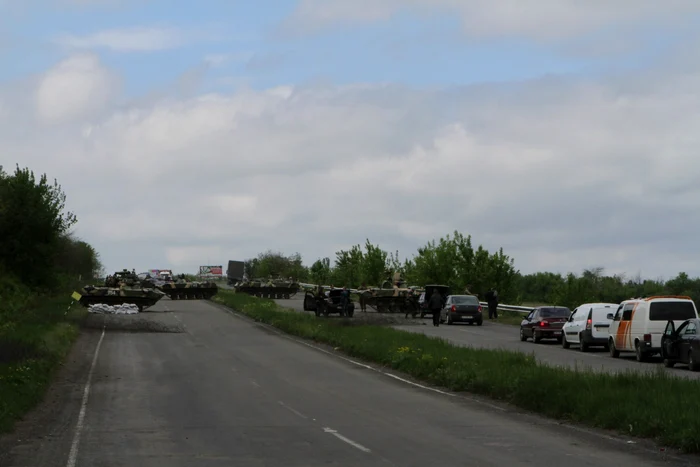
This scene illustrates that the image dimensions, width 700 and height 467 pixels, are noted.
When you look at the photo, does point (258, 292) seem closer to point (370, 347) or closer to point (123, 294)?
point (123, 294)

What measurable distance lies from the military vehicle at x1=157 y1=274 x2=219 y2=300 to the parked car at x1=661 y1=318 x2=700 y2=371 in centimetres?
5723

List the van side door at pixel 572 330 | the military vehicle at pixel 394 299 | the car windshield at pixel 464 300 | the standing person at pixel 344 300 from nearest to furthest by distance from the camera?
1. the van side door at pixel 572 330
2. the car windshield at pixel 464 300
3. the standing person at pixel 344 300
4. the military vehicle at pixel 394 299

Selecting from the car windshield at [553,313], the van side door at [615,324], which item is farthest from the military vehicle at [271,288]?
the van side door at [615,324]

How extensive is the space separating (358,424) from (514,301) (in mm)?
71039

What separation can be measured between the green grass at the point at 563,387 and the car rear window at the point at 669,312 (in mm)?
6731

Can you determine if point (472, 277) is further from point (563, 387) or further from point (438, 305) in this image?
point (563, 387)

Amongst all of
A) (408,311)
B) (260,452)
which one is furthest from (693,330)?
(408,311)

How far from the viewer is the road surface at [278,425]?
44.1 ft

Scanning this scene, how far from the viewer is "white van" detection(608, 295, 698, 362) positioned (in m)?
32.0

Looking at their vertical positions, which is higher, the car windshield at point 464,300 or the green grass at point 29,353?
the car windshield at point 464,300

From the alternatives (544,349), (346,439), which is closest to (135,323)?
(544,349)

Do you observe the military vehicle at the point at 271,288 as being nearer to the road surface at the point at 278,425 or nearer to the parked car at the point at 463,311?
the parked car at the point at 463,311

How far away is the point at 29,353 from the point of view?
27.8 m

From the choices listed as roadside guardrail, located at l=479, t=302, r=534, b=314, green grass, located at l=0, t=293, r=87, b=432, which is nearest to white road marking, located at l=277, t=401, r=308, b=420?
green grass, located at l=0, t=293, r=87, b=432
